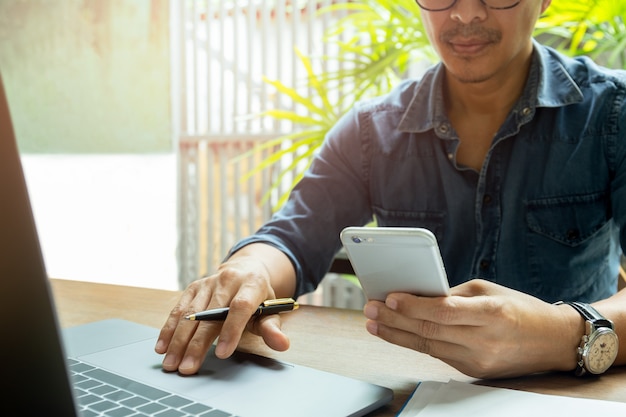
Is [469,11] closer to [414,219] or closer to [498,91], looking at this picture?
[498,91]

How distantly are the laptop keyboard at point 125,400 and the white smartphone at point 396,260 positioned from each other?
23 centimetres

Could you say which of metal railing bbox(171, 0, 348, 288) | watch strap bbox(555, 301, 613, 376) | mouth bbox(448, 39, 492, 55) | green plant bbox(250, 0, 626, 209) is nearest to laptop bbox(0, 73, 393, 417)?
watch strap bbox(555, 301, 613, 376)

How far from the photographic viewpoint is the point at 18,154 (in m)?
0.26

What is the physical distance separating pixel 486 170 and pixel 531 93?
0.60 feet

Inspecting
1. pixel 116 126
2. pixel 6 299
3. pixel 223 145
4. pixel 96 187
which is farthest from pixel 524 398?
pixel 96 187

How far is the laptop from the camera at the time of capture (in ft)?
0.87

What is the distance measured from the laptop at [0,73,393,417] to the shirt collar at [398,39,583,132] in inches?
29.8

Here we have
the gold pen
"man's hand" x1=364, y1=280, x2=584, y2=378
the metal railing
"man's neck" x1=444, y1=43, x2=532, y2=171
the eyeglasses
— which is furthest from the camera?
the metal railing

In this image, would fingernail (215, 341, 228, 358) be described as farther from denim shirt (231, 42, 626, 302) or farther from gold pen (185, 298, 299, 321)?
denim shirt (231, 42, 626, 302)

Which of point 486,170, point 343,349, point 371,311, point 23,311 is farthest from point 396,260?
point 486,170

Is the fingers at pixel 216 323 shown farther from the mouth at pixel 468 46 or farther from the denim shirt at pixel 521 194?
the mouth at pixel 468 46

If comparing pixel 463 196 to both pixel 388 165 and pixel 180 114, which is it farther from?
pixel 180 114

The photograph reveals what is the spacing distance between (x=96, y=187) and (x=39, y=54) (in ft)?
2.95

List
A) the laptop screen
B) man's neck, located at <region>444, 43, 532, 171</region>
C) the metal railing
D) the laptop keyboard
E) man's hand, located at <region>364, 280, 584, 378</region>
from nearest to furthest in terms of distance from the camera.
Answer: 1. the laptop screen
2. the laptop keyboard
3. man's hand, located at <region>364, 280, 584, 378</region>
4. man's neck, located at <region>444, 43, 532, 171</region>
5. the metal railing
